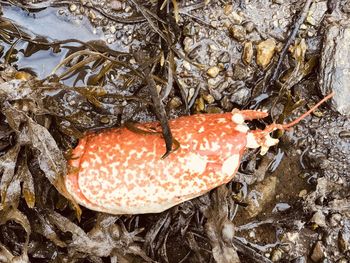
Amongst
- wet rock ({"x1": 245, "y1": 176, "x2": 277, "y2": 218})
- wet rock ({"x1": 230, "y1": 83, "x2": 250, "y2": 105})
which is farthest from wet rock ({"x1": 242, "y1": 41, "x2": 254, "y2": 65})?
wet rock ({"x1": 245, "y1": 176, "x2": 277, "y2": 218})

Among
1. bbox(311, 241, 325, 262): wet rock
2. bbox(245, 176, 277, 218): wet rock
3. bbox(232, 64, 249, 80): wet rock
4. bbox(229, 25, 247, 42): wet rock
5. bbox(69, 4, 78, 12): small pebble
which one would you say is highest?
bbox(69, 4, 78, 12): small pebble

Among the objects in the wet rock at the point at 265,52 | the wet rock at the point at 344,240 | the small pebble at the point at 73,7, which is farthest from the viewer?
the wet rock at the point at 344,240

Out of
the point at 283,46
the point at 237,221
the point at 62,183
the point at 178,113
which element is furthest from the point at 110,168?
the point at 283,46

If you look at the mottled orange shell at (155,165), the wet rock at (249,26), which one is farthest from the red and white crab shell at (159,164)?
the wet rock at (249,26)

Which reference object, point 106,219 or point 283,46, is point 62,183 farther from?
point 283,46

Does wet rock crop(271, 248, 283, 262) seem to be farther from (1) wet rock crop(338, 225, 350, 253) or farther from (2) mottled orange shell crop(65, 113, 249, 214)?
(2) mottled orange shell crop(65, 113, 249, 214)

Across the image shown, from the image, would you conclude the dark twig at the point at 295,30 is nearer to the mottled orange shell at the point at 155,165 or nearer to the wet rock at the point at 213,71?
the wet rock at the point at 213,71
